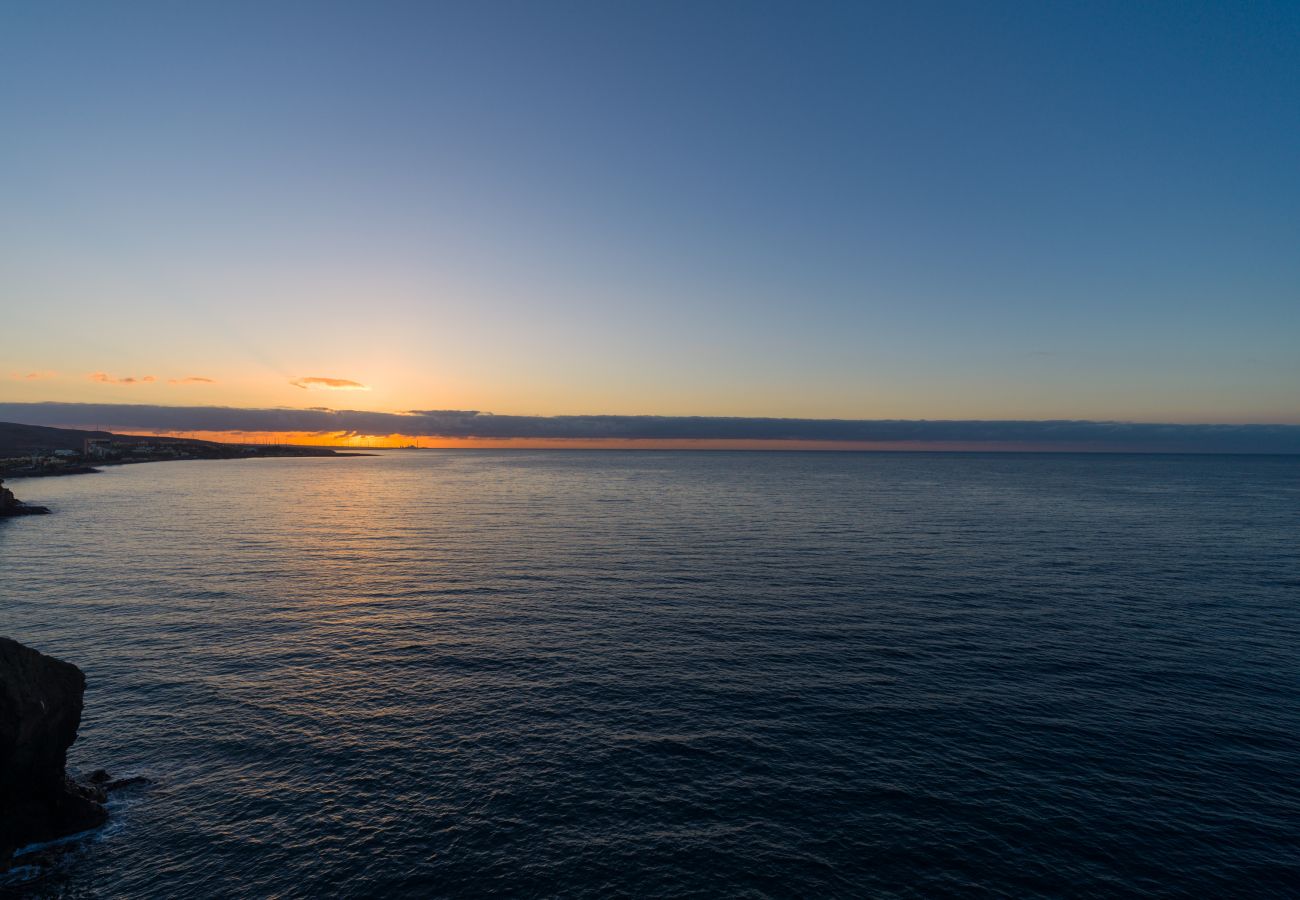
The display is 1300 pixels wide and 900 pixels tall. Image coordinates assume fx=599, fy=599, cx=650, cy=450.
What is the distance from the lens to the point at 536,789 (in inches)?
1101

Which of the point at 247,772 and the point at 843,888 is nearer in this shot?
the point at 843,888

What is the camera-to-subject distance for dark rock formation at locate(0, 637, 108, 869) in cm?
2564

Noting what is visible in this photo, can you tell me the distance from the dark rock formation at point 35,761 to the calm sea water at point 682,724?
2.05 meters

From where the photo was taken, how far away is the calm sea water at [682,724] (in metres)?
23.7

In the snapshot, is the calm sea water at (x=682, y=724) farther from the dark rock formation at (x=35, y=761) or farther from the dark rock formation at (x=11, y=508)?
the dark rock formation at (x=11, y=508)

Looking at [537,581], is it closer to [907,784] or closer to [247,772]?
Result: [247,772]

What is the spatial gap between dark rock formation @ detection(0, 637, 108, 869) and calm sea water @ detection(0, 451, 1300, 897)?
80.5 inches

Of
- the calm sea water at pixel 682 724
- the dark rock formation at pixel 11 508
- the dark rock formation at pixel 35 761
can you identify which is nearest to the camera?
the calm sea water at pixel 682 724

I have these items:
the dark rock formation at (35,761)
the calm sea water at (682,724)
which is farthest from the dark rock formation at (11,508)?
the dark rock formation at (35,761)

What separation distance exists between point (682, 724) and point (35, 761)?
1179 inches

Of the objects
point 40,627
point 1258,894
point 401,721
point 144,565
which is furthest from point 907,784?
point 144,565

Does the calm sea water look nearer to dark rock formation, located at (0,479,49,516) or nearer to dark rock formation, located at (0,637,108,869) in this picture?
dark rock formation, located at (0,637,108,869)

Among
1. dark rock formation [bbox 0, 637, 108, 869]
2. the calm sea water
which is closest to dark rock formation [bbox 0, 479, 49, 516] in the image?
the calm sea water

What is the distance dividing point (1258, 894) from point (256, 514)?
152128mm
